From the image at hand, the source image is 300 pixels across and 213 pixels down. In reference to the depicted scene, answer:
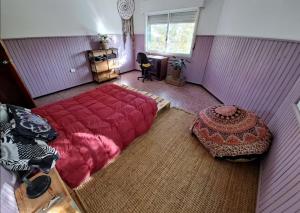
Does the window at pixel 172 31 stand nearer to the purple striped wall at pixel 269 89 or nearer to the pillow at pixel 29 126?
the purple striped wall at pixel 269 89

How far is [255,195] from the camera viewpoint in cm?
134

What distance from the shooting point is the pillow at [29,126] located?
1.05 m

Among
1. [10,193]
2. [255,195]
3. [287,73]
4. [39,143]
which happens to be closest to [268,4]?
[287,73]

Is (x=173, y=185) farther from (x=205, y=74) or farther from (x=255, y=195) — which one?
(x=205, y=74)

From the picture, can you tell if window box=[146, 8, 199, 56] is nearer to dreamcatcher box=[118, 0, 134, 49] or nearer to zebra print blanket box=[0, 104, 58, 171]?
dreamcatcher box=[118, 0, 134, 49]

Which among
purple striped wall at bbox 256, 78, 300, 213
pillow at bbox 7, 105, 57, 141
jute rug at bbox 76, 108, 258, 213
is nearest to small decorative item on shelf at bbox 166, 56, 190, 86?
jute rug at bbox 76, 108, 258, 213

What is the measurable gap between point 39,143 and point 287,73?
108 inches

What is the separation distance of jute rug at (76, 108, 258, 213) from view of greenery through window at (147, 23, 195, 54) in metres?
3.19

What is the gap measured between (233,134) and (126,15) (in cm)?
471

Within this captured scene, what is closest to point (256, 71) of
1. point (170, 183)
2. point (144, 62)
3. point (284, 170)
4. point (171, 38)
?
point (284, 170)

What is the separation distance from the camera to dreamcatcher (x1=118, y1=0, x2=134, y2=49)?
4.15 metres

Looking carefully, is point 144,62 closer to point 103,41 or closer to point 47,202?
point 103,41

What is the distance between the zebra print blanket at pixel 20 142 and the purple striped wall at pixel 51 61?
2428 millimetres

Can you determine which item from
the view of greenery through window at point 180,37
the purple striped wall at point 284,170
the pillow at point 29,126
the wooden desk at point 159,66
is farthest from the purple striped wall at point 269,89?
the pillow at point 29,126
